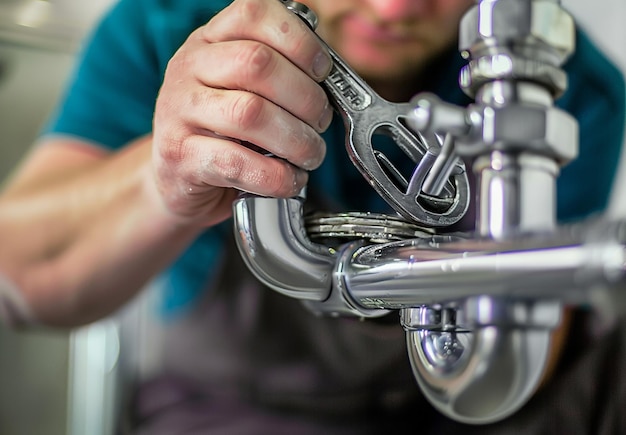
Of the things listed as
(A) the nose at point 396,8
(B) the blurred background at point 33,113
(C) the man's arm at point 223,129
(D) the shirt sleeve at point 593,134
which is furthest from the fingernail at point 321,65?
(B) the blurred background at point 33,113

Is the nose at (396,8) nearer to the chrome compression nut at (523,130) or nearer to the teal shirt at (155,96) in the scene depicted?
the teal shirt at (155,96)

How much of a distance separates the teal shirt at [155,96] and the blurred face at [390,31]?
0.02 meters

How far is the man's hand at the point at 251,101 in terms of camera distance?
293mm

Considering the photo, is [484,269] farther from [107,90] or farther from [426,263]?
[107,90]

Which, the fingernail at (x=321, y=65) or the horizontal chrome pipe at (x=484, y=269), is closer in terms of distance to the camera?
the horizontal chrome pipe at (x=484, y=269)

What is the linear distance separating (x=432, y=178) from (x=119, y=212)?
→ 0.38m

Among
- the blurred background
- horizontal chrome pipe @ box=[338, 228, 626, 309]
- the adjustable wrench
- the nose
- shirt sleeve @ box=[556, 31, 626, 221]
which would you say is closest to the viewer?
horizontal chrome pipe @ box=[338, 228, 626, 309]

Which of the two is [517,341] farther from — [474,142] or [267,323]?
[267,323]

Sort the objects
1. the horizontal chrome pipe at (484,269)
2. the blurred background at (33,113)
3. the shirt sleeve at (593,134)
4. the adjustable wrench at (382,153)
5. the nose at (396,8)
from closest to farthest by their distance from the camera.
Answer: the horizontal chrome pipe at (484,269) → the adjustable wrench at (382,153) → the nose at (396,8) → the shirt sleeve at (593,134) → the blurred background at (33,113)

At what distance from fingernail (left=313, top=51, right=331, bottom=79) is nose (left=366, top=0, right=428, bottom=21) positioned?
114 millimetres

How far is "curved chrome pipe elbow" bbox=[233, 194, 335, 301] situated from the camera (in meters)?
0.31

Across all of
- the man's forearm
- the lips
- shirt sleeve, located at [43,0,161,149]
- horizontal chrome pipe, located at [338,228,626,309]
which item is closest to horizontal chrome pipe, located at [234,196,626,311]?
horizontal chrome pipe, located at [338,228,626,309]

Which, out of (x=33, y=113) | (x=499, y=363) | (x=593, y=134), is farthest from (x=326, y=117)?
(x=33, y=113)

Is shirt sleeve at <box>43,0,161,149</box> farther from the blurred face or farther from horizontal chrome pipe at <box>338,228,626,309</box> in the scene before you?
horizontal chrome pipe at <box>338,228,626,309</box>
